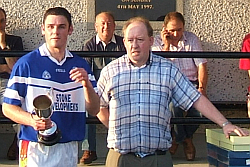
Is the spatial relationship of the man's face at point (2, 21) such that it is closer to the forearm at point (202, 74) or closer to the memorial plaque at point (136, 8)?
the memorial plaque at point (136, 8)

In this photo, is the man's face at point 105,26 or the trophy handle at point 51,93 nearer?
the trophy handle at point 51,93

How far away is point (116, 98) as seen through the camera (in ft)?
14.0

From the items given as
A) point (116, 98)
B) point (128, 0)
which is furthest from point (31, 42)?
point (116, 98)

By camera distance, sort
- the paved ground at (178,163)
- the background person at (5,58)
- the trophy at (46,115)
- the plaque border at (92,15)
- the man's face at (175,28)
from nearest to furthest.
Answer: the trophy at (46,115)
the paved ground at (178,163)
the background person at (5,58)
the man's face at (175,28)
the plaque border at (92,15)

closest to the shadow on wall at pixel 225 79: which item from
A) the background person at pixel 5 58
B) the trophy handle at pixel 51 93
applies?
the background person at pixel 5 58

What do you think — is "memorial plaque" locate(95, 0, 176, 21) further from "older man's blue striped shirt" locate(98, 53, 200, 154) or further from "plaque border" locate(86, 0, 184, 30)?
"older man's blue striped shirt" locate(98, 53, 200, 154)

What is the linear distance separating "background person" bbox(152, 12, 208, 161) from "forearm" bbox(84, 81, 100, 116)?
8.60 feet

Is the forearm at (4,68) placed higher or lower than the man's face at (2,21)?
lower

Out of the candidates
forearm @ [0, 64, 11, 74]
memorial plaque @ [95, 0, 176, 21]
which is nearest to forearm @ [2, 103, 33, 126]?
forearm @ [0, 64, 11, 74]

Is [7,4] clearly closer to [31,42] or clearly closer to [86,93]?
[31,42]

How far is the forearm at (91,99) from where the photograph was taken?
3.96 meters

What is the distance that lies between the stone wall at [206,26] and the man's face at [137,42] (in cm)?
306

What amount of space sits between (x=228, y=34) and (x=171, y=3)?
727 mm

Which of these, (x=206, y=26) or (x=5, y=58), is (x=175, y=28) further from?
(x=5, y=58)
